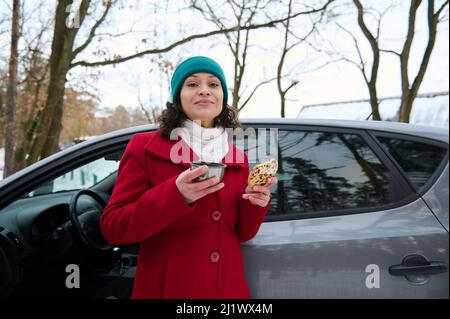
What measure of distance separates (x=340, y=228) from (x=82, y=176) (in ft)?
6.46

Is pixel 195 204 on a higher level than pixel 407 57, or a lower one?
Answer: lower

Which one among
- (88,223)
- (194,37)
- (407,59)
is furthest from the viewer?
(194,37)

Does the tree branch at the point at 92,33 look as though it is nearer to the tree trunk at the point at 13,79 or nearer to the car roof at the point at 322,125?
the tree trunk at the point at 13,79

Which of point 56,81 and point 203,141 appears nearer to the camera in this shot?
point 203,141

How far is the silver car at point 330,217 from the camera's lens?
58.4 inches

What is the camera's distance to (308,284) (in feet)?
4.95

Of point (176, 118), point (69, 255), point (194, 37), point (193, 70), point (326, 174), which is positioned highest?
point (194, 37)

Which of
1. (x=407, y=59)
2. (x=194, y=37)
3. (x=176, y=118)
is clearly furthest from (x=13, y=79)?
(x=407, y=59)

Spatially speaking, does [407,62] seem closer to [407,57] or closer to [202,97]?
[407,57]

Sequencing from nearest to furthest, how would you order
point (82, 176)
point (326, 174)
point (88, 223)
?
1. point (326, 174)
2. point (88, 223)
3. point (82, 176)

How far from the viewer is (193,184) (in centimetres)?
115

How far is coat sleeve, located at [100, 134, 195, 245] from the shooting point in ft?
3.89
